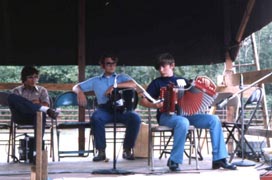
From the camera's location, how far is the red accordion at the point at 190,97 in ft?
13.2

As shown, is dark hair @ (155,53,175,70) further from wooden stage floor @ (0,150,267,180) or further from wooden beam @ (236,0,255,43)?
wooden beam @ (236,0,255,43)

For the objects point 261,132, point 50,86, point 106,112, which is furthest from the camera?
point 50,86

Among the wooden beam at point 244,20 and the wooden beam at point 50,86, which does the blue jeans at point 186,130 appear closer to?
the wooden beam at point 50,86

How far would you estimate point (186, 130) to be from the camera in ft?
13.3

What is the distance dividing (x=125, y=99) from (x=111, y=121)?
20.7 inches

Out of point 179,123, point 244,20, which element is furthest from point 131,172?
point 244,20

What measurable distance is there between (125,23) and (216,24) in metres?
1.24

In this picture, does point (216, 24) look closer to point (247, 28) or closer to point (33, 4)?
point (247, 28)

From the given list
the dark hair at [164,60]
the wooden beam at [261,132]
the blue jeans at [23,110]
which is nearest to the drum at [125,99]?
the dark hair at [164,60]

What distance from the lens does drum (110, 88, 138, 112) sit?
Result: 160 inches

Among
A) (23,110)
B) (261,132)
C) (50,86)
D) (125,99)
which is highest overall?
(50,86)

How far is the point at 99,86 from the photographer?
507 cm

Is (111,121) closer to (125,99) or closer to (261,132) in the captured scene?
(125,99)

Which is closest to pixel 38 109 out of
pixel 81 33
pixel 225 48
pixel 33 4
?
pixel 81 33
